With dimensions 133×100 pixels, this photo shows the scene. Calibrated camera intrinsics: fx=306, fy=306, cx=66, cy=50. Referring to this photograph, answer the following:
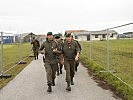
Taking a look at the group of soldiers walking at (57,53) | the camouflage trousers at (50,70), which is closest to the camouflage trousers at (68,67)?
the group of soldiers walking at (57,53)

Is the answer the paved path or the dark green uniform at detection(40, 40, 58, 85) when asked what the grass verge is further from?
the dark green uniform at detection(40, 40, 58, 85)

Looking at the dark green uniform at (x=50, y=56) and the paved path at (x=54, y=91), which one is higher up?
the dark green uniform at (x=50, y=56)

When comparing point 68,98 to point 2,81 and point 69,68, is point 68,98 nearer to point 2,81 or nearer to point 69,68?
point 69,68

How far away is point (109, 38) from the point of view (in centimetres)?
1252

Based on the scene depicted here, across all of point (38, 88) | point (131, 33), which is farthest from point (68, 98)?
point (131, 33)

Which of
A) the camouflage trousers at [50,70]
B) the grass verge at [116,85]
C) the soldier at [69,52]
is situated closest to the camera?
the grass verge at [116,85]

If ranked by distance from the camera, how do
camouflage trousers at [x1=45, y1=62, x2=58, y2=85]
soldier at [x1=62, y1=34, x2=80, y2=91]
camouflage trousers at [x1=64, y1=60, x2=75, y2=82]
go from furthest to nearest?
soldier at [x1=62, y1=34, x2=80, y2=91] → camouflage trousers at [x1=64, y1=60, x2=75, y2=82] → camouflage trousers at [x1=45, y1=62, x2=58, y2=85]

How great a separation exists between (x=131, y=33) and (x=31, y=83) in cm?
425

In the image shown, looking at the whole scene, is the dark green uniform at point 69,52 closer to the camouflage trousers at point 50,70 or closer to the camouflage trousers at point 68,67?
the camouflage trousers at point 68,67

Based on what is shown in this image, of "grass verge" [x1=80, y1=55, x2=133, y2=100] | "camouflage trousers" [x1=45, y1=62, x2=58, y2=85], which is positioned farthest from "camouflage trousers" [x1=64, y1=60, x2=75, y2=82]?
"grass verge" [x1=80, y1=55, x2=133, y2=100]

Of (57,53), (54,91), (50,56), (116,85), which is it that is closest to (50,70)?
(50,56)

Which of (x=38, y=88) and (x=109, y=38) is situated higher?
(x=109, y=38)

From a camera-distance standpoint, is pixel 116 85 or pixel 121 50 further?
pixel 121 50

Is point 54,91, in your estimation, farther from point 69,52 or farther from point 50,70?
point 69,52
